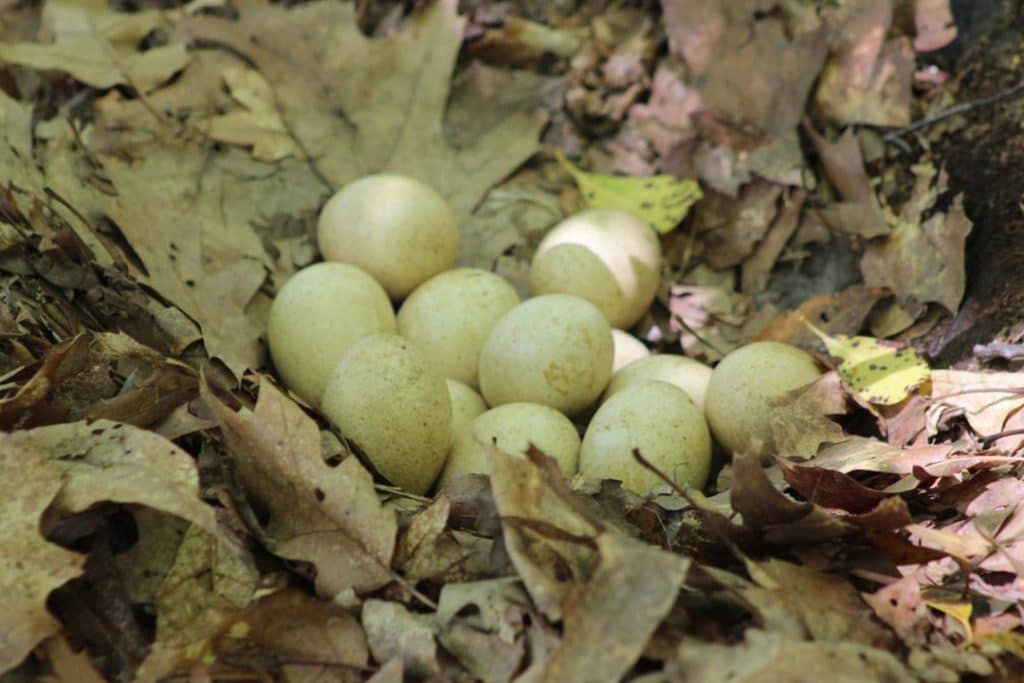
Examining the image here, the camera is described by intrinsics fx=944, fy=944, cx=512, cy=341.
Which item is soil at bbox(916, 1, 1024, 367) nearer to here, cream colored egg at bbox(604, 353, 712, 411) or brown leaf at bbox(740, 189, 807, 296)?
brown leaf at bbox(740, 189, 807, 296)

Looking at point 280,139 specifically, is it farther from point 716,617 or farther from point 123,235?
point 716,617

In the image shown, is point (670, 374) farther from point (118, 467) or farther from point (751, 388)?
point (118, 467)

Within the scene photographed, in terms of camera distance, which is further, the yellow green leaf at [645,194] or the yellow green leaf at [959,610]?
the yellow green leaf at [645,194]

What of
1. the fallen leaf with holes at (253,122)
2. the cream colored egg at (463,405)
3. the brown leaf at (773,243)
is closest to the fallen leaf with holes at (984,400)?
the brown leaf at (773,243)

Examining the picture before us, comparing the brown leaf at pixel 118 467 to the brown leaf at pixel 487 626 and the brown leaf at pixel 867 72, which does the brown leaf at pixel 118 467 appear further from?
the brown leaf at pixel 867 72

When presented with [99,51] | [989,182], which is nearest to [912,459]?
[989,182]

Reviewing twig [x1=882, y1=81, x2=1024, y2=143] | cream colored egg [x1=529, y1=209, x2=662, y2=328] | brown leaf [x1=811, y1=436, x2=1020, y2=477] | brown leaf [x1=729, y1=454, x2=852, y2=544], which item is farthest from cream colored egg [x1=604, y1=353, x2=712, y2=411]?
twig [x1=882, y1=81, x2=1024, y2=143]

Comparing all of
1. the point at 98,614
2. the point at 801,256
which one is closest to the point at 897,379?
the point at 801,256
